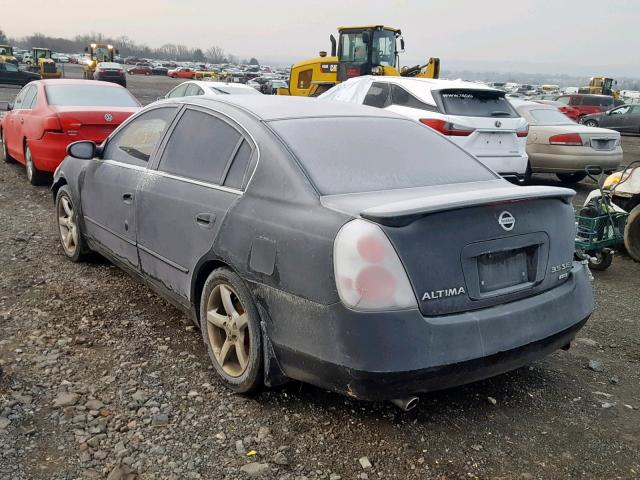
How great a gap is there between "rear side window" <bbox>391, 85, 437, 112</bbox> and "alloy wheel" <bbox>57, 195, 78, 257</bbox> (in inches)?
192

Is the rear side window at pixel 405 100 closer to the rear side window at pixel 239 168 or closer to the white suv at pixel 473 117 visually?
the white suv at pixel 473 117

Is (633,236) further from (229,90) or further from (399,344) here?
(229,90)

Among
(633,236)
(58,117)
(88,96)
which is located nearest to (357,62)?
(88,96)

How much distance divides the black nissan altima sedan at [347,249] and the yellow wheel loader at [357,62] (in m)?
11.0

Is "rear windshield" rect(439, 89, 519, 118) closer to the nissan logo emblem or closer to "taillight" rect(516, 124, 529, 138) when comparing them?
"taillight" rect(516, 124, 529, 138)

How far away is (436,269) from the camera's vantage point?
2578 mm

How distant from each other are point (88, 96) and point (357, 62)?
7.70 meters

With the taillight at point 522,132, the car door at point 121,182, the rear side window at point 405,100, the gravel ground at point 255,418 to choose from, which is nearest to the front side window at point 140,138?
the car door at point 121,182

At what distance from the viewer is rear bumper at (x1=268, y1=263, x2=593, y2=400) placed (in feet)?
8.16

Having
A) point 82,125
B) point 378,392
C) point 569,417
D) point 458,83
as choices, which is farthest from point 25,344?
point 458,83

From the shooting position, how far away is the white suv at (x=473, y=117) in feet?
25.8

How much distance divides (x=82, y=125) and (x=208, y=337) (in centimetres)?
546

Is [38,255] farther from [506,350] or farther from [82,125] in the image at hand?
[506,350]

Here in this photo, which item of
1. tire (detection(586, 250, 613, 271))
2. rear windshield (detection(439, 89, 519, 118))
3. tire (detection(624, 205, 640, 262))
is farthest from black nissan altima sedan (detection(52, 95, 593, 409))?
rear windshield (detection(439, 89, 519, 118))
